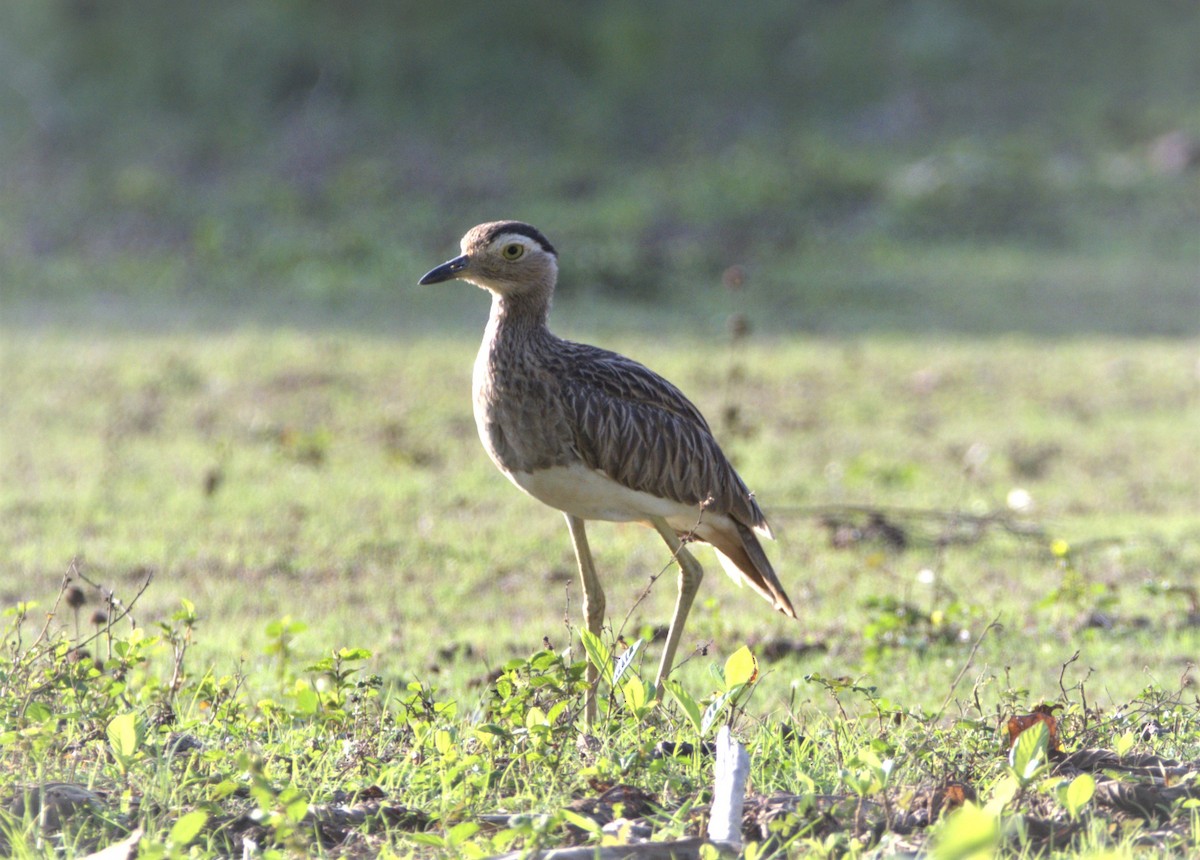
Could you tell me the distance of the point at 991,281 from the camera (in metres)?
12.9

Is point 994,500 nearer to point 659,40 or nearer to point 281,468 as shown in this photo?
point 281,468

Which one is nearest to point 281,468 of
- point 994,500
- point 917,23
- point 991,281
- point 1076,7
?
point 994,500

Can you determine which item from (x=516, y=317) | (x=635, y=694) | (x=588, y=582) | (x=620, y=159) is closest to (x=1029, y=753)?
(x=635, y=694)

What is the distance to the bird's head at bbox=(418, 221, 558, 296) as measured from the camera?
4852mm

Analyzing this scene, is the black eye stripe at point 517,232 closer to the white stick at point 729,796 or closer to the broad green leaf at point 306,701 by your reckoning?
the broad green leaf at point 306,701

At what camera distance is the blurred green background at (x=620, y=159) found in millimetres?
12547

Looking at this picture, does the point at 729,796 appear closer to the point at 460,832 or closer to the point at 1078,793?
the point at 460,832

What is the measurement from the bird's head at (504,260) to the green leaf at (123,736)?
177cm

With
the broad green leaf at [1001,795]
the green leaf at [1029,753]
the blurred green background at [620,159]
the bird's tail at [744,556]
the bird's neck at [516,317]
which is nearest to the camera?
the broad green leaf at [1001,795]

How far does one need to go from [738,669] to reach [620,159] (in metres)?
12.3

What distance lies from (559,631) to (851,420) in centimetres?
388

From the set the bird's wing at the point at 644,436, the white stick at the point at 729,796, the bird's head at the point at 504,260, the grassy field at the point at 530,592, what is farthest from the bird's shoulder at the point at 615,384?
the white stick at the point at 729,796

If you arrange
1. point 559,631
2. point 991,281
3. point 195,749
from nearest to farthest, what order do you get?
1. point 195,749
2. point 559,631
3. point 991,281

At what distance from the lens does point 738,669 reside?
3.79 meters
